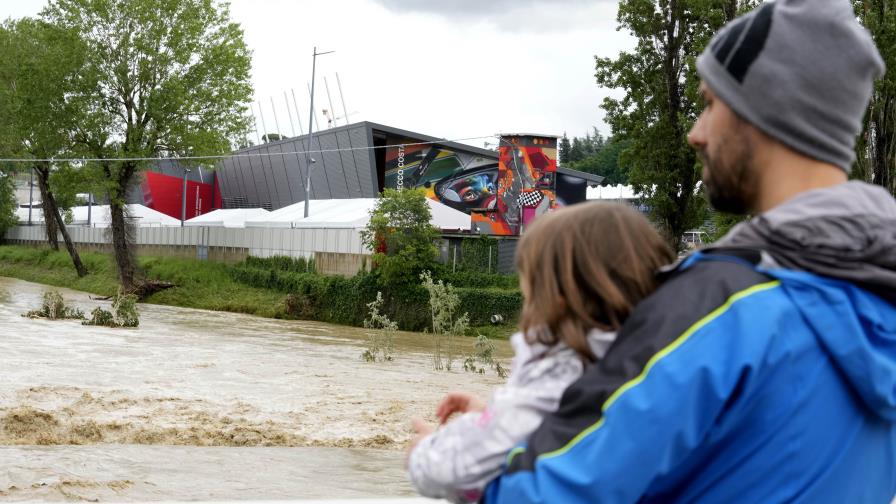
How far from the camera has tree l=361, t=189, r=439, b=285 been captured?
3497cm

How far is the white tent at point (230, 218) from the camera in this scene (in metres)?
52.8

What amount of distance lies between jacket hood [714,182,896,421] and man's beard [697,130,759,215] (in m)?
0.09

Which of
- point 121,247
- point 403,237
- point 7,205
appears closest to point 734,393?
point 403,237

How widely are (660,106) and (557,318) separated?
1192 inches

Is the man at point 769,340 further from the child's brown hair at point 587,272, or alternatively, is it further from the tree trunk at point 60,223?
the tree trunk at point 60,223

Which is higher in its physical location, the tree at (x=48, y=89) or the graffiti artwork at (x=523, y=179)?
the tree at (x=48, y=89)

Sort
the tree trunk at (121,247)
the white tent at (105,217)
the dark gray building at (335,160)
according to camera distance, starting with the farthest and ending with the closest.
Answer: the white tent at (105,217), the dark gray building at (335,160), the tree trunk at (121,247)

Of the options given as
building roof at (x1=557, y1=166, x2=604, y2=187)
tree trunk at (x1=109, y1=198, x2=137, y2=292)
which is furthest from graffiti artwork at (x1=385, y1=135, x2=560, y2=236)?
tree trunk at (x1=109, y1=198, x2=137, y2=292)

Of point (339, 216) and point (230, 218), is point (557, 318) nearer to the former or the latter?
point (339, 216)

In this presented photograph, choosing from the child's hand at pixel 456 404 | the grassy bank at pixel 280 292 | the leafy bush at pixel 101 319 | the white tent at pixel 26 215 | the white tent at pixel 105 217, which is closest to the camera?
the child's hand at pixel 456 404

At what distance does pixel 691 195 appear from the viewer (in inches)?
1166

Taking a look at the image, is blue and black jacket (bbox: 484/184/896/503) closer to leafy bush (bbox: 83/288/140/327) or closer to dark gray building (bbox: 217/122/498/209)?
leafy bush (bbox: 83/288/140/327)

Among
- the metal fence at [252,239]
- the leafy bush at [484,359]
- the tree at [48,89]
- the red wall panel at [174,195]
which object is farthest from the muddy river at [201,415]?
the red wall panel at [174,195]

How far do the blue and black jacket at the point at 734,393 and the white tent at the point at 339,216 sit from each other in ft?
115
